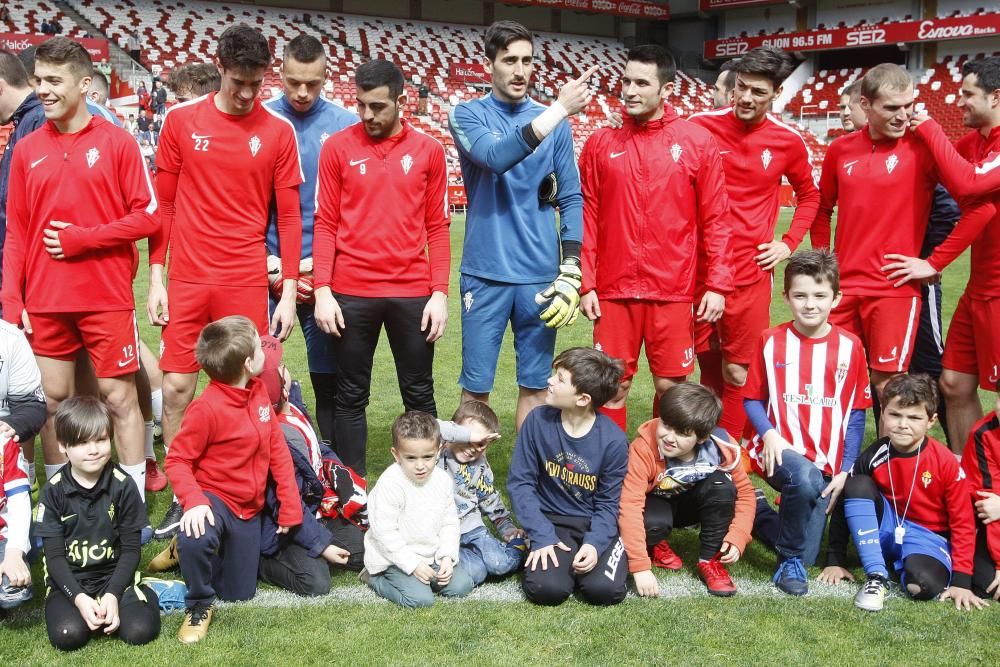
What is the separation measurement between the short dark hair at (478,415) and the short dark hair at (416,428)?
1.26 ft

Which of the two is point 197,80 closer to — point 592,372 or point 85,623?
point 592,372

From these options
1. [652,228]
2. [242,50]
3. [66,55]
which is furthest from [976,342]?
[66,55]

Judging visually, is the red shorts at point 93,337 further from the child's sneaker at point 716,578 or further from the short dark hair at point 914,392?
the short dark hair at point 914,392

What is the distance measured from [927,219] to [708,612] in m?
2.53

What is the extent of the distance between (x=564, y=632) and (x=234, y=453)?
154 cm

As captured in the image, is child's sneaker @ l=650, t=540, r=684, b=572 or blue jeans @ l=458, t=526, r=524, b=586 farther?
child's sneaker @ l=650, t=540, r=684, b=572

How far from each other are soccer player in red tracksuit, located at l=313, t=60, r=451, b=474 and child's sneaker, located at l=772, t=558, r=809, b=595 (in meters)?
1.97

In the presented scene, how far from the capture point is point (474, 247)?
4734 mm

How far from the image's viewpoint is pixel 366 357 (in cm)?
470

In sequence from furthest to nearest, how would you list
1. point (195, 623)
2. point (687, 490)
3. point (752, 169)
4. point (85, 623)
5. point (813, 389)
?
point (752, 169), point (813, 389), point (687, 490), point (195, 623), point (85, 623)

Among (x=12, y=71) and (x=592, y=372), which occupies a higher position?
(x=12, y=71)

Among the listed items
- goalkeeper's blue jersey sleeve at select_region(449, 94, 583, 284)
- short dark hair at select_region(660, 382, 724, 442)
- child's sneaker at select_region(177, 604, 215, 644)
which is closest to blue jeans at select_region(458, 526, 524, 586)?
short dark hair at select_region(660, 382, 724, 442)

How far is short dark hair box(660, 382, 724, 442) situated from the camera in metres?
3.91

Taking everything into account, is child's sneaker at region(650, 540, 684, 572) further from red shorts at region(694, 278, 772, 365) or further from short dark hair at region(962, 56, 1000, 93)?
short dark hair at region(962, 56, 1000, 93)
